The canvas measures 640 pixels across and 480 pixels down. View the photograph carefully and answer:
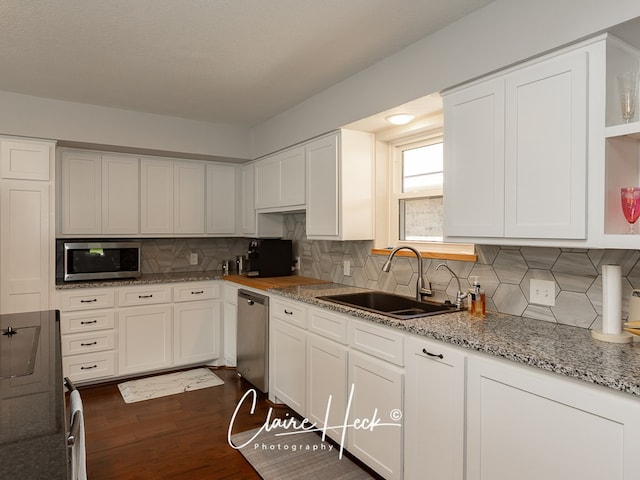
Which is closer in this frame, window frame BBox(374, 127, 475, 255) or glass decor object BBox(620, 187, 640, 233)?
glass decor object BBox(620, 187, 640, 233)

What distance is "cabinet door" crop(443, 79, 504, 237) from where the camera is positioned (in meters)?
1.94

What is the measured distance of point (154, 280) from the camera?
3865 millimetres

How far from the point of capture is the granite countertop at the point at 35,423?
78cm

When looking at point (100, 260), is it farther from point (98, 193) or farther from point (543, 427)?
point (543, 427)

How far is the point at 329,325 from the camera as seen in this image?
2.55 meters

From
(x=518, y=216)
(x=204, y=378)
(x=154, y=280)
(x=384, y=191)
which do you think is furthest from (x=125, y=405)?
(x=518, y=216)

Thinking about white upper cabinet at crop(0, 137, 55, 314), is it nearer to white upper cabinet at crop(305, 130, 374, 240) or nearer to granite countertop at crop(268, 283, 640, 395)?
white upper cabinet at crop(305, 130, 374, 240)

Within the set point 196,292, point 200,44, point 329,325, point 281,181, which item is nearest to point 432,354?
point 329,325

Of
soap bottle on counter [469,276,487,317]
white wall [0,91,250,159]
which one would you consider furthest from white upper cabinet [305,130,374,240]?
white wall [0,91,250,159]

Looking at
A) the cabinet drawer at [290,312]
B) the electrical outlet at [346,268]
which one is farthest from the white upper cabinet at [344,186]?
the cabinet drawer at [290,312]

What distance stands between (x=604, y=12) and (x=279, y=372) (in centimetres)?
279

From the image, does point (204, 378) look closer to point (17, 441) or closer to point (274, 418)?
point (274, 418)

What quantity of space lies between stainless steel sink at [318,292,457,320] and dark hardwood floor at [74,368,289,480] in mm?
998

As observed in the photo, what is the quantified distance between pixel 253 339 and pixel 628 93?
9.51 ft
